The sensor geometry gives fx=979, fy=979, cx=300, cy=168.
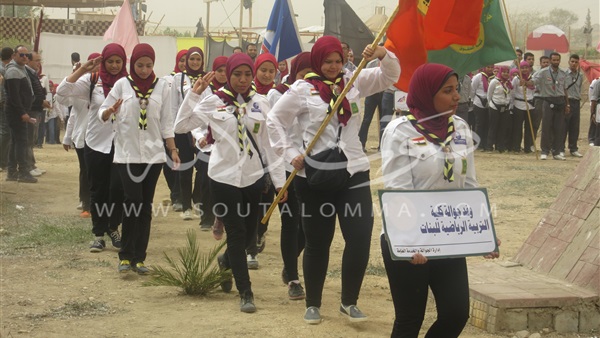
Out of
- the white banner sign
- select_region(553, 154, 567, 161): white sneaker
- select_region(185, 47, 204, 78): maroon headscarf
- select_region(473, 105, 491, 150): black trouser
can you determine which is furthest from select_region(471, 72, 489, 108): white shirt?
the white banner sign

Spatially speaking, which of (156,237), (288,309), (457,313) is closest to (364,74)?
(288,309)

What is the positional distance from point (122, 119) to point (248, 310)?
2.46m

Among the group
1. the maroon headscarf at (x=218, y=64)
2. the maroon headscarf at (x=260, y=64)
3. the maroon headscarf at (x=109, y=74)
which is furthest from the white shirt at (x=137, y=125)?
the maroon headscarf at (x=218, y=64)

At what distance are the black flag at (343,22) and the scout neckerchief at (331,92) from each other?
1441 cm

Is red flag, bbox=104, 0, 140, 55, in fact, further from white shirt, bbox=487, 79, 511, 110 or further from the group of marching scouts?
white shirt, bbox=487, 79, 511, 110

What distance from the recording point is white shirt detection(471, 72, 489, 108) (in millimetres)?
23000

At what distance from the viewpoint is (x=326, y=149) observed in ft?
23.3

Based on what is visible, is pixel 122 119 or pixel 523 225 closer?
pixel 122 119

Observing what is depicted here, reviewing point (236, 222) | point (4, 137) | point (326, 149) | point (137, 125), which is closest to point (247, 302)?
point (236, 222)

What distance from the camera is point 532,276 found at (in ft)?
26.2

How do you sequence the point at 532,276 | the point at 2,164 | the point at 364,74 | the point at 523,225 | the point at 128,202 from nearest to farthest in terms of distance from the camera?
1. the point at 364,74
2. the point at 532,276
3. the point at 128,202
4. the point at 523,225
5. the point at 2,164

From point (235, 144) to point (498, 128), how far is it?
51.7 ft

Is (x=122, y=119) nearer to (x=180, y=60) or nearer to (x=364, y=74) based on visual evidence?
(x=364, y=74)

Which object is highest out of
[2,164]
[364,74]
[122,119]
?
[364,74]
